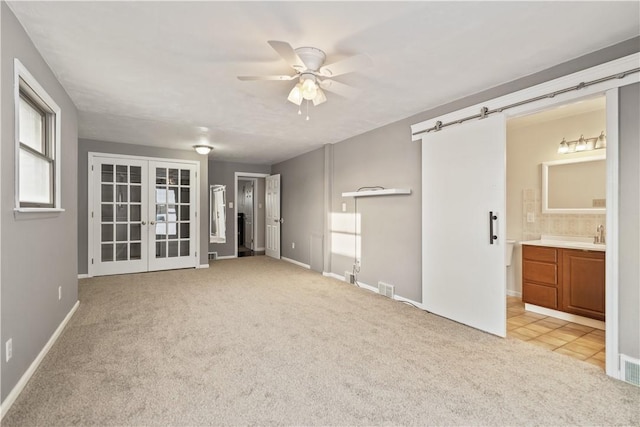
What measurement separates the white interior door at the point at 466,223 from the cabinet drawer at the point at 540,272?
3.77ft

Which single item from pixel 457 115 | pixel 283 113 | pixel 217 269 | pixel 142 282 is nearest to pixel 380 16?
pixel 457 115

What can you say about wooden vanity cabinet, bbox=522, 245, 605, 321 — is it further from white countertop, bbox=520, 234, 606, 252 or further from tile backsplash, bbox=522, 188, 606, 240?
tile backsplash, bbox=522, 188, 606, 240

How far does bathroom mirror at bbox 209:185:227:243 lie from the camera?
7500 millimetres

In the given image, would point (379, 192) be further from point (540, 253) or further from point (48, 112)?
point (48, 112)

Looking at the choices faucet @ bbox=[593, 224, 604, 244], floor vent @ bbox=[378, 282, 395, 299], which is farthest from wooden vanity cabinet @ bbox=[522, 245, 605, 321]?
floor vent @ bbox=[378, 282, 395, 299]

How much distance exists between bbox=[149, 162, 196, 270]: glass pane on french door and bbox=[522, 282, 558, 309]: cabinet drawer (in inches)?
216

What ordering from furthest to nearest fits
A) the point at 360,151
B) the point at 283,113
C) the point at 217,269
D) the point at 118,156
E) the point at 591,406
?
the point at 217,269
the point at 118,156
the point at 360,151
the point at 283,113
the point at 591,406

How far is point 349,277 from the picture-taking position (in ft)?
16.6

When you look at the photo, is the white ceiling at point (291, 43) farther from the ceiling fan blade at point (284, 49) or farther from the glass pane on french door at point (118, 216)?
the glass pane on french door at point (118, 216)

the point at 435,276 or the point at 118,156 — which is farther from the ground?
the point at 118,156

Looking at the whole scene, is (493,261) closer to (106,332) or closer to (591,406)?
(591,406)

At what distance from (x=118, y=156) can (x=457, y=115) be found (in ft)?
17.5

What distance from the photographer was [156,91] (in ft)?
10.5

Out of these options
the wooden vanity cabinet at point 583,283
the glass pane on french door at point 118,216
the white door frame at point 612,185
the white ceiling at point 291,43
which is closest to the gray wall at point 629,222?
the white door frame at point 612,185
